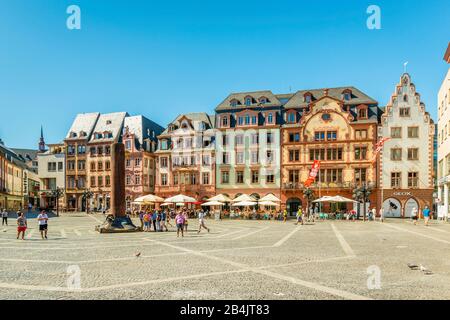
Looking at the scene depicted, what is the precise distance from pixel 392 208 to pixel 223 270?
4549 cm

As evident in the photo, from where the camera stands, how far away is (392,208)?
175 ft

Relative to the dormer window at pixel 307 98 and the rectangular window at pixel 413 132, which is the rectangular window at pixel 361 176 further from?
the dormer window at pixel 307 98

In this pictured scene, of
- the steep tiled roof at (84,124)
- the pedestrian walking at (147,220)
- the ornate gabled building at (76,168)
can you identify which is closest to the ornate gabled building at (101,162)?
the ornate gabled building at (76,168)

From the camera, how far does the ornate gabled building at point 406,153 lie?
2057 inches

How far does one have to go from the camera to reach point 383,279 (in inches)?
467

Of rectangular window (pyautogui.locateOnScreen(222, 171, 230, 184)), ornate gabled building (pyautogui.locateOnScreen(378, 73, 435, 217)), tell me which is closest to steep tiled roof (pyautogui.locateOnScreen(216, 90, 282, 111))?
rectangular window (pyautogui.locateOnScreen(222, 171, 230, 184))

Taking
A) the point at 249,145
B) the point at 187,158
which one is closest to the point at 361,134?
the point at 249,145

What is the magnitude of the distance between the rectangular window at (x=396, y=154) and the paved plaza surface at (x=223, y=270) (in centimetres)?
3397

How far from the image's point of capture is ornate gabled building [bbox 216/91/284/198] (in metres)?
58.0

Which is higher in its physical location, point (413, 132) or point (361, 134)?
point (413, 132)

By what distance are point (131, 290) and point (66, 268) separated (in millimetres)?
4439

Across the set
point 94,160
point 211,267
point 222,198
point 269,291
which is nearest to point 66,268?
point 211,267

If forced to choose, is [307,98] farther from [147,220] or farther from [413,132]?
[147,220]
